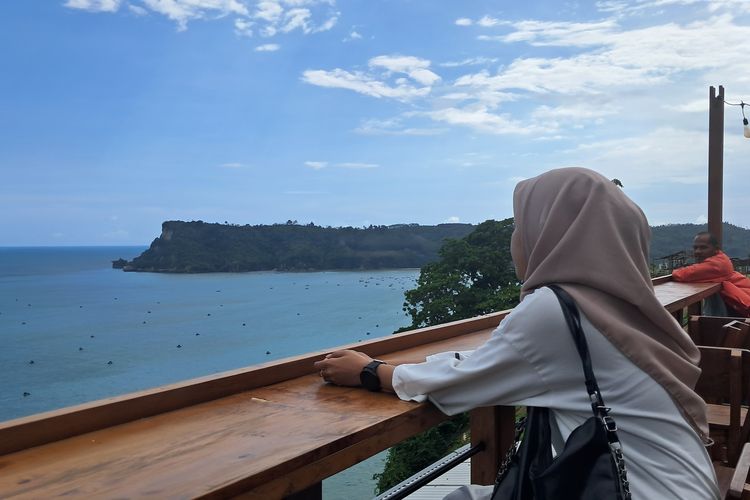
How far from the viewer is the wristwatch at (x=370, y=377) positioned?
1.30 metres

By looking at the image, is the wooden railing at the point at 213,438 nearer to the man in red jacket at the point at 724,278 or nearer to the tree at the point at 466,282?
the man in red jacket at the point at 724,278

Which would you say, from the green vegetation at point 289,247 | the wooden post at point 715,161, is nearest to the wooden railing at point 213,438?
the wooden post at point 715,161

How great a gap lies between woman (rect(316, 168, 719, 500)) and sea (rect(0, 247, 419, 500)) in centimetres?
2363

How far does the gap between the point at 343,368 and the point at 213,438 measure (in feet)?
1.33

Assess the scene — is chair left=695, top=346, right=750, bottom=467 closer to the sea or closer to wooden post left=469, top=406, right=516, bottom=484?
wooden post left=469, top=406, right=516, bottom=484

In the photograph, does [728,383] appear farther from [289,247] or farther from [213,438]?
[289,247]

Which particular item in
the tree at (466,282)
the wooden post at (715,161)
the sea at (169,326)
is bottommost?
the sea at (169,326)

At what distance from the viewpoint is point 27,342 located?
52625 millimetres

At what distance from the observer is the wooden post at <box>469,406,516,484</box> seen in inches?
60.6

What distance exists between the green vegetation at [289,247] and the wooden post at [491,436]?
95.2 feet

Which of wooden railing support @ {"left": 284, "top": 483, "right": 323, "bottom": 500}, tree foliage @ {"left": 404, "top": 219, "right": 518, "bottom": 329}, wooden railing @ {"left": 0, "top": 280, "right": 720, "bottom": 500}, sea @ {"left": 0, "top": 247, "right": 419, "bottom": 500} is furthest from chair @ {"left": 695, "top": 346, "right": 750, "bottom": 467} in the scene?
sea @ {"left": 0, "top": 247, "right": 419, "bottom": 500}

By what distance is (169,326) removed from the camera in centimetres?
5653

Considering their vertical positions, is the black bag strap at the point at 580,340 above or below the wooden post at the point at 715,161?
below

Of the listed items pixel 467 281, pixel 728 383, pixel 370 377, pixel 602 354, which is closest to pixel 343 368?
pixel 370 377
